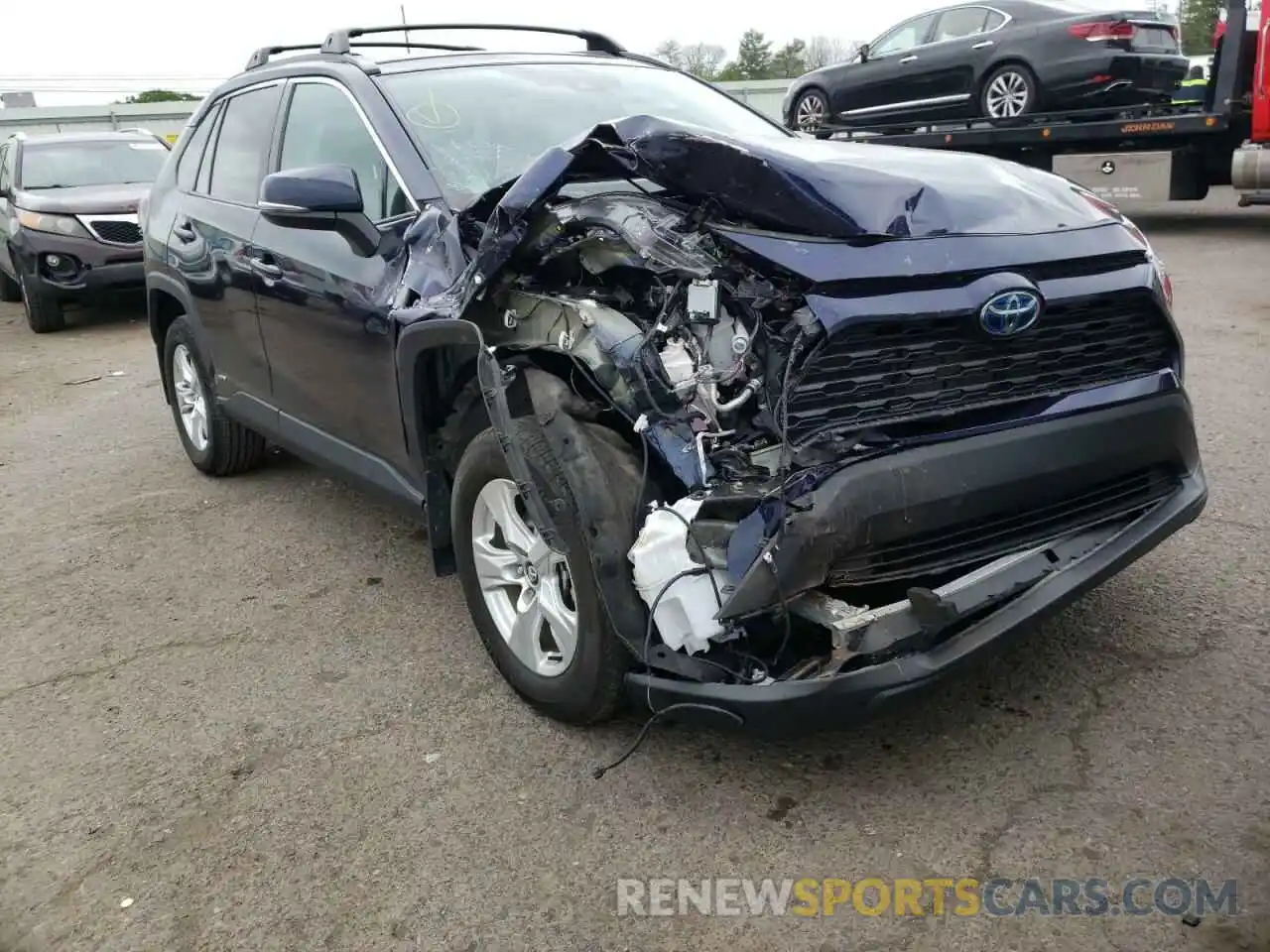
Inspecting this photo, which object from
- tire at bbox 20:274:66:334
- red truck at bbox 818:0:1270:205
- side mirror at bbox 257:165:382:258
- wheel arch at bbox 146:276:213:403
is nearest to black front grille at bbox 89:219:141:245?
tire at bbox 20:274:66:334

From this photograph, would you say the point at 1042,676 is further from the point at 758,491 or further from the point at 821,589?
the point at 758,491

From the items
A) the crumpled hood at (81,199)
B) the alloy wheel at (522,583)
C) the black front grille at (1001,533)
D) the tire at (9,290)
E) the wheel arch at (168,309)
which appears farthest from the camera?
the tire at (9,290)

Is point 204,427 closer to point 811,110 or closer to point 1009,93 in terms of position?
point 1009,93

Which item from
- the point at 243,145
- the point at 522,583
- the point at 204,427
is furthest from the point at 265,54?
the point at 522,583

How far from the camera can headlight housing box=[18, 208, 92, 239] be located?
420 inches

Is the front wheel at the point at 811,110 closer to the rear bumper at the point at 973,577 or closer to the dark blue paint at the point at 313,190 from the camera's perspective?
the dark blue paint at the point at 313,190

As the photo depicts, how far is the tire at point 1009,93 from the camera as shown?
12.0 metres

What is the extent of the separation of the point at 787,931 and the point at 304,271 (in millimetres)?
2825

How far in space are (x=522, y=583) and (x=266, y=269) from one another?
193 cm

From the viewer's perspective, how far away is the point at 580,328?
277cm

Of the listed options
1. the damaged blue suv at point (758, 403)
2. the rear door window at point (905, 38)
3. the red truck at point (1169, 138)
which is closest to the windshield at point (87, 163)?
the red truck at point (1169, 138)

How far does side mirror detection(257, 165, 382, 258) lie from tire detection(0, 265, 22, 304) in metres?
12.0

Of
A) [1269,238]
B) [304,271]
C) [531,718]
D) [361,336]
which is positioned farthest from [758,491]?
[1269,238]

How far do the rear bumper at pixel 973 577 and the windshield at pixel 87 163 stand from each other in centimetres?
1104
